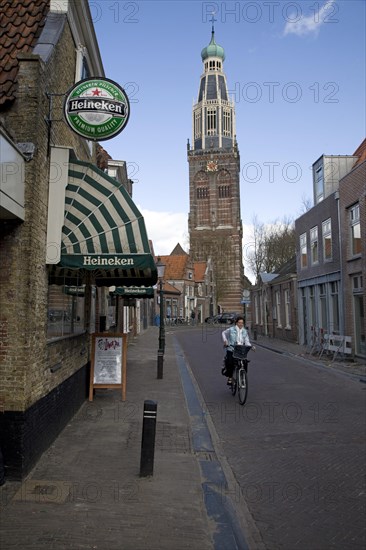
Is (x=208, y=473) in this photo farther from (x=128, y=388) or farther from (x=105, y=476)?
(x=128, y=388)

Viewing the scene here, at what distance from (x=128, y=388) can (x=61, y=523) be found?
7.90m

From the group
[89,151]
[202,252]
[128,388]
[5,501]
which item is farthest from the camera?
[202,252]

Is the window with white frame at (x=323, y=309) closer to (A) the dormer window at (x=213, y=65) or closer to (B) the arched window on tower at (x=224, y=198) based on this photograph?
(B) the arched window on tower at (x=224, y=198)

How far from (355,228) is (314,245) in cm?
509

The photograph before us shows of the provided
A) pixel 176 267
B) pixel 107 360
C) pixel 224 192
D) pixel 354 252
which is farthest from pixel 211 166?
pixel 107 360

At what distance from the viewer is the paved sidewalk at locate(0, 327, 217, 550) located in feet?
13.1

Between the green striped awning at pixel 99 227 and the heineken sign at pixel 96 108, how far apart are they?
51 cm

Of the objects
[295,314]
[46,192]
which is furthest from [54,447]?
[295,314]

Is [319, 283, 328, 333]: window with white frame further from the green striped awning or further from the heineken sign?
the heineken sign

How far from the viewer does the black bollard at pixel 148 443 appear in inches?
218

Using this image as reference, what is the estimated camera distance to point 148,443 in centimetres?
556

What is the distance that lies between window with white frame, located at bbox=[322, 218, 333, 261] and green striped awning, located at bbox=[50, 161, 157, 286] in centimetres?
1530

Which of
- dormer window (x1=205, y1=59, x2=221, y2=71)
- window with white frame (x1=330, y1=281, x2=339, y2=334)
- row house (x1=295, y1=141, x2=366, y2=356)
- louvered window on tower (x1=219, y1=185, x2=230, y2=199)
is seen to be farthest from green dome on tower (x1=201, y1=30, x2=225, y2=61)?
window with white frame (x1=330, y1=281, x2=339, y2=334)

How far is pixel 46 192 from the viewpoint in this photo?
644 cm
